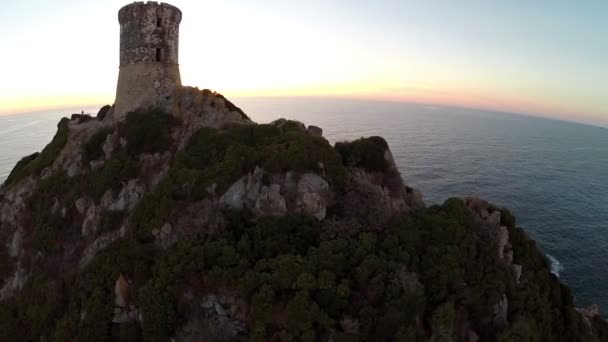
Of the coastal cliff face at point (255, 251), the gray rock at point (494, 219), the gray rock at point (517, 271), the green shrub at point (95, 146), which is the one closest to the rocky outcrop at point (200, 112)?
the coastal cliff face at point (255, 251)

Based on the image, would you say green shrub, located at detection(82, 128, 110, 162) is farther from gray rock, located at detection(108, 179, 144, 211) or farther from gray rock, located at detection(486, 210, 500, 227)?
gray rock, located at detection(486, 210, 500, 227)

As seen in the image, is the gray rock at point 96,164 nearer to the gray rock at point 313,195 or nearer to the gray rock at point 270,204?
the gray rock at point 270,204

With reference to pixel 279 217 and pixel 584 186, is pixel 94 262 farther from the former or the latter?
pixel 584 186

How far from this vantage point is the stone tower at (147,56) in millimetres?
36250

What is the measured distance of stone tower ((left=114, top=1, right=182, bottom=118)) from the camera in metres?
36.2

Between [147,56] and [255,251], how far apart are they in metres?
26.4

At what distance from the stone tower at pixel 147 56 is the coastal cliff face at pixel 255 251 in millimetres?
3142

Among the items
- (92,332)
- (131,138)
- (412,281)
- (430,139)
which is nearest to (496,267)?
(412,281)

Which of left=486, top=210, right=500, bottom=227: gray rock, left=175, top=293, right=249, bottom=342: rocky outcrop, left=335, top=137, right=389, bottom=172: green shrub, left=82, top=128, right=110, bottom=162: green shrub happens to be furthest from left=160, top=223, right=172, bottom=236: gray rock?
left=486, top=210, right=500, bottom=227: gray rock

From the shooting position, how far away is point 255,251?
2264 centimetres

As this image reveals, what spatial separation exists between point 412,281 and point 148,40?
34.5m

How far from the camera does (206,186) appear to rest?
26734mm

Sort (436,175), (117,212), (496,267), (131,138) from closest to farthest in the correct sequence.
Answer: (496,267)
(117,212)
(131,138)
(436,175)

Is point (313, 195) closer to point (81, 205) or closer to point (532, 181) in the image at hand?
point (81, 205)
